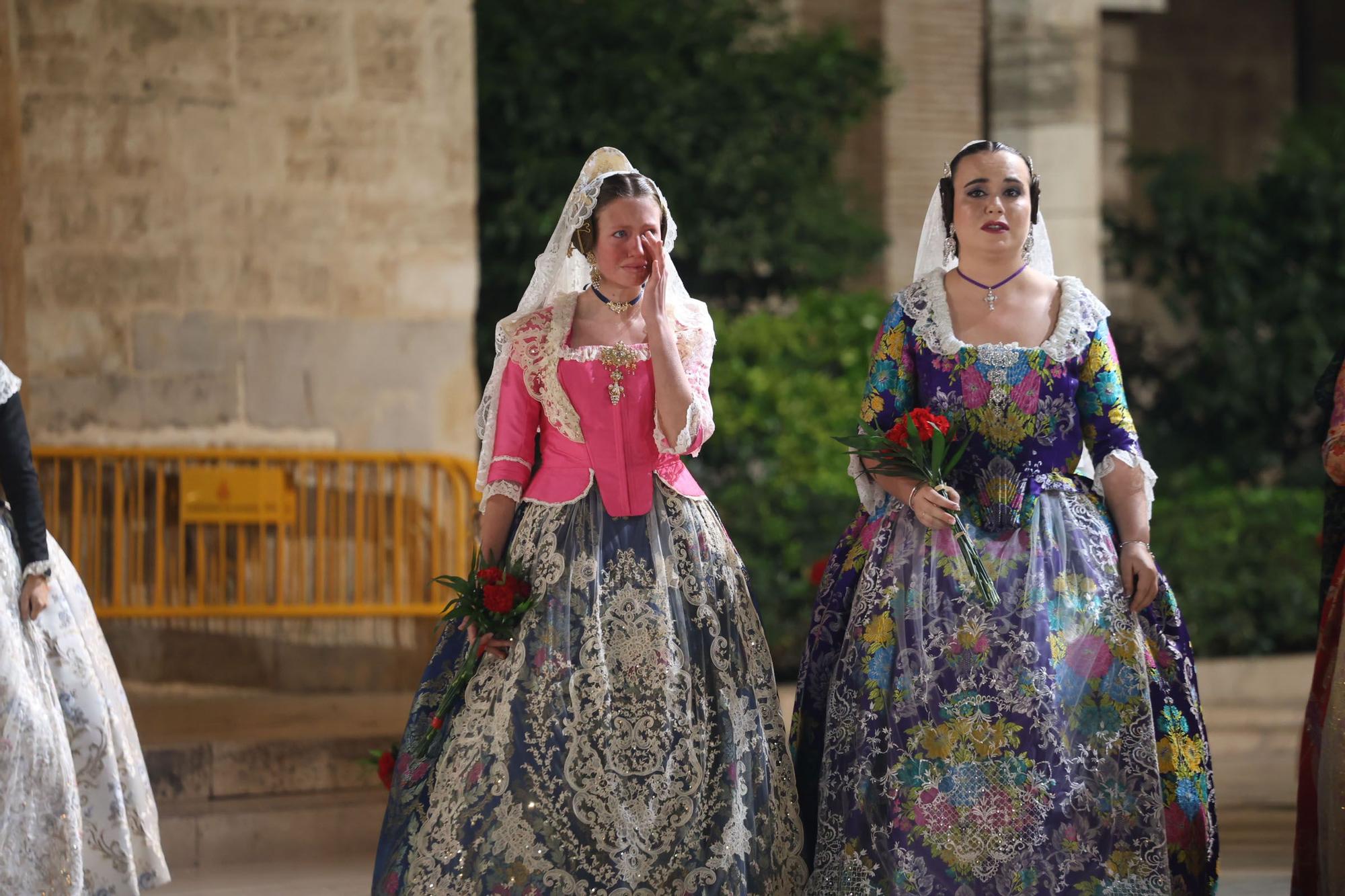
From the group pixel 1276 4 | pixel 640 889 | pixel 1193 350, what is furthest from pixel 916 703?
pixel 1276 4

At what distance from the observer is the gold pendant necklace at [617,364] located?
4027 millimetres

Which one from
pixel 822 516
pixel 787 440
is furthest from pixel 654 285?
pixel 787 440

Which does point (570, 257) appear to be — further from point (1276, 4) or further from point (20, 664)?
point (1276, 4)

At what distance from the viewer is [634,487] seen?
4.01m

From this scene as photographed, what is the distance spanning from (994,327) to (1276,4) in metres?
12.1

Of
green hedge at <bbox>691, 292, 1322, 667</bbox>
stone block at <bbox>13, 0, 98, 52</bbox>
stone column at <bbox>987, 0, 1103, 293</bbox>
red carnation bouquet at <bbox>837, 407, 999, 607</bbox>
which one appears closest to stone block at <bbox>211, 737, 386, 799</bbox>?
red carnation bouquet at <bbox>837, 407, 999, 607</bbox>

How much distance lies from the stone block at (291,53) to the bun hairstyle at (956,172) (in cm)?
336

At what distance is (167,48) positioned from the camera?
21.4 ft

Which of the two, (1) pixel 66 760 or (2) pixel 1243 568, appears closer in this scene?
(1) pixel 66 760

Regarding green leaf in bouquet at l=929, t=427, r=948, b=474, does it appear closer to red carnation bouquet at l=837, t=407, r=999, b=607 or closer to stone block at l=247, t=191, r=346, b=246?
red carnation bouquet at l=837, t=407, r=999, b=607

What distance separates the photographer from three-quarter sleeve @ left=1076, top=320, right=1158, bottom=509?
4.01 meters

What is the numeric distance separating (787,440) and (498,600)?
5030 millimetres

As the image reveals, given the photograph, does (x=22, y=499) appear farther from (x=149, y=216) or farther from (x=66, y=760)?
(x=149, y=216)

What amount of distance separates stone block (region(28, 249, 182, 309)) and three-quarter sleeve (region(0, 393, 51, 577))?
2.66m
